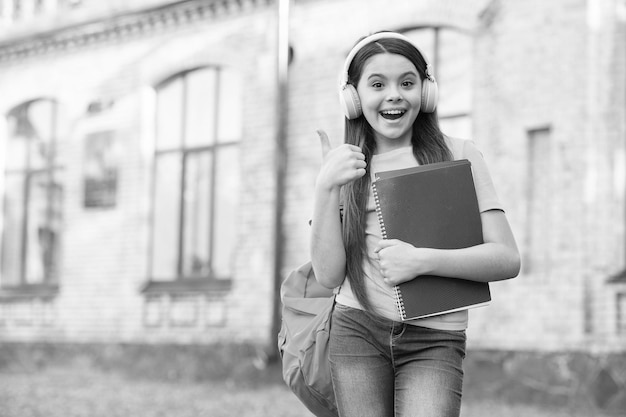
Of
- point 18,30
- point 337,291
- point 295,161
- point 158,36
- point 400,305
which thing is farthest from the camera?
point 18,30

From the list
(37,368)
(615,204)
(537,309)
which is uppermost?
(615,204)

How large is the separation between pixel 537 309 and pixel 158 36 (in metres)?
7.11

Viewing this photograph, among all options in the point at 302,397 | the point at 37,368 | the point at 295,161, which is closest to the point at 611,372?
the point at 295,161

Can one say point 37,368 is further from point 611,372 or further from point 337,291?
point 337,291

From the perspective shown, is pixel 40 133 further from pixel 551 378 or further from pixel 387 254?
pixel 387 254

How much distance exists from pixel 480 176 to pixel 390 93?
0.35 metres

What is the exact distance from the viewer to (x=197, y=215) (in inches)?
520

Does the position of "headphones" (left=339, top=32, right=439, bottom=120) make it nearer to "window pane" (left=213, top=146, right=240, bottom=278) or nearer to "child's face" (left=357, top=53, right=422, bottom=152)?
"child's face" (left=357, top=53, right=422, bottom=152)

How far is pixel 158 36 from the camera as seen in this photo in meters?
13.6

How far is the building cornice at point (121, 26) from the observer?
12914 mm

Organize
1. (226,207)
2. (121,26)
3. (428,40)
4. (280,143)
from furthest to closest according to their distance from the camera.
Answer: (121,26) < (226,207) < (280,143) < (428,40)

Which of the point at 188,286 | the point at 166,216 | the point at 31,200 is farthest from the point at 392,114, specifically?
the point at 31,200

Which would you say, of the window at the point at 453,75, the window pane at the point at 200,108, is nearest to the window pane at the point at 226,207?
the window pane at the point at 200,108

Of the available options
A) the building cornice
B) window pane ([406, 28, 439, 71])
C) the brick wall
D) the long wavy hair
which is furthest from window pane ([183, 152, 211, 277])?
the long wavy hair
